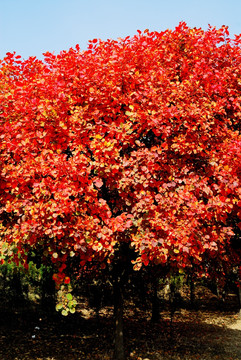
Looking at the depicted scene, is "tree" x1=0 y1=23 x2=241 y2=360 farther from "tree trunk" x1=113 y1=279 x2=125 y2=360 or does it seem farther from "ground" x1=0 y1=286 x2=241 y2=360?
"ground" x1=0 y1=286 x2=241 y2=360

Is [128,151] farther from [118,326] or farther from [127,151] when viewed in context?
[118,326]

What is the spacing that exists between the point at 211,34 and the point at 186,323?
1601 cm

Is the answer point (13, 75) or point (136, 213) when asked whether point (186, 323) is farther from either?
point (13, 75)

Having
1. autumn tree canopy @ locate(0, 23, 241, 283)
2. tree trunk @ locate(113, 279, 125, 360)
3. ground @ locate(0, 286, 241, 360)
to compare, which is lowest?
ground @ locate(0, 286, 241, 360)

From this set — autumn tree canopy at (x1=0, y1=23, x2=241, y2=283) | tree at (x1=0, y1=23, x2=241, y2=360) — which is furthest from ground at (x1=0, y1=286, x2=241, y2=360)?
autumn tree canopy at (x1=0, y1=23, x2=241, y2=283)

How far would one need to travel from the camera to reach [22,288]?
16.0m

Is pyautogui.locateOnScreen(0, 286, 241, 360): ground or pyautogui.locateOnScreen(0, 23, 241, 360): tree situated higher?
pyautogui.locateOnScreen(0, 23, 241, 360): tree

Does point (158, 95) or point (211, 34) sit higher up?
point (211, 34)

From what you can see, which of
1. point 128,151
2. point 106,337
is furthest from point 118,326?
point 128,151

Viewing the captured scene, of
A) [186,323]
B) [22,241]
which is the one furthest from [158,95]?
[186,323]

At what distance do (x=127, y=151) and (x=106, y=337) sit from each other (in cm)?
968

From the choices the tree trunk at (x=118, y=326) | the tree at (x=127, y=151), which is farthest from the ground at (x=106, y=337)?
the tree at (x=127, y=151)

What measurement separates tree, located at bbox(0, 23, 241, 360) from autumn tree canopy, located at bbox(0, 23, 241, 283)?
3 centimetres

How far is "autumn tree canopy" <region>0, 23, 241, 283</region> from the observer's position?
6371mm
